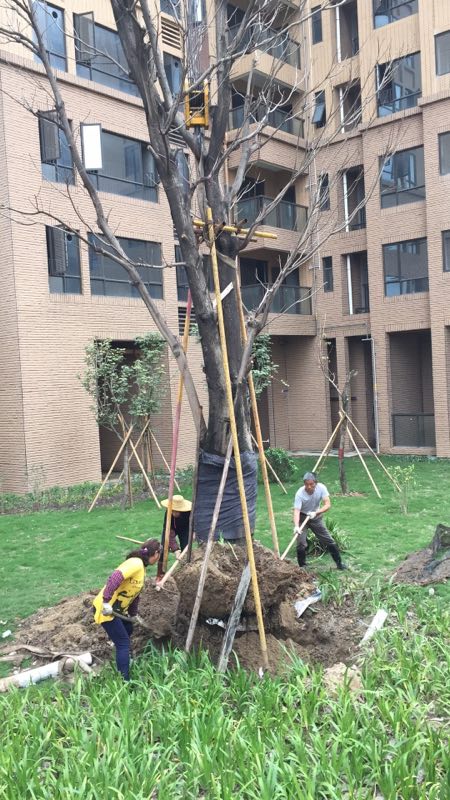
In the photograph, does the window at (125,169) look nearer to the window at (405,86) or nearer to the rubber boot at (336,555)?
the window at (405,86)

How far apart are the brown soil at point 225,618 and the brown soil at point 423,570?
4.42ft

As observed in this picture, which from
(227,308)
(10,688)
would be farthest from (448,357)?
(10,688)

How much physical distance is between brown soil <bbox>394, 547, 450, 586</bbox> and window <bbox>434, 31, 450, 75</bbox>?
Answer: 1715 centimetres

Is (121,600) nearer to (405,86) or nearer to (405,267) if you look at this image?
(405,267)

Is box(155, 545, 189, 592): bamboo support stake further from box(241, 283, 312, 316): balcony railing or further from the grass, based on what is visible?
box(241, 283, 312, 316): balcony railing

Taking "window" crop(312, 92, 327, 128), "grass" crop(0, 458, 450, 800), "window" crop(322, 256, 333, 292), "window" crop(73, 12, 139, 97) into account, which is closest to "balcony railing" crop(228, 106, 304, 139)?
"window" crop(312, 92, 327, 128)

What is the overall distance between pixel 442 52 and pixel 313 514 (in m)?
17.8

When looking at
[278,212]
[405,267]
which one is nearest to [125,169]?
[278,212]

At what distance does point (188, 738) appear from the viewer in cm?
508

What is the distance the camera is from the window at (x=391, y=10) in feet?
72.8

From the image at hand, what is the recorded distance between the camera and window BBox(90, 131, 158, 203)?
20.2m

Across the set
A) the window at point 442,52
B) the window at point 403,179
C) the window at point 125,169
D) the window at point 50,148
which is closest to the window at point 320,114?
the window at point 403,179

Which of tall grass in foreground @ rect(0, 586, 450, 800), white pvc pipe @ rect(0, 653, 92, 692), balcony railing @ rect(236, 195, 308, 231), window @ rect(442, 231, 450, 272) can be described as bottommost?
white pvc pipe @ rect(0, 653, 92, 692)

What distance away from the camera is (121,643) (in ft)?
20.8
